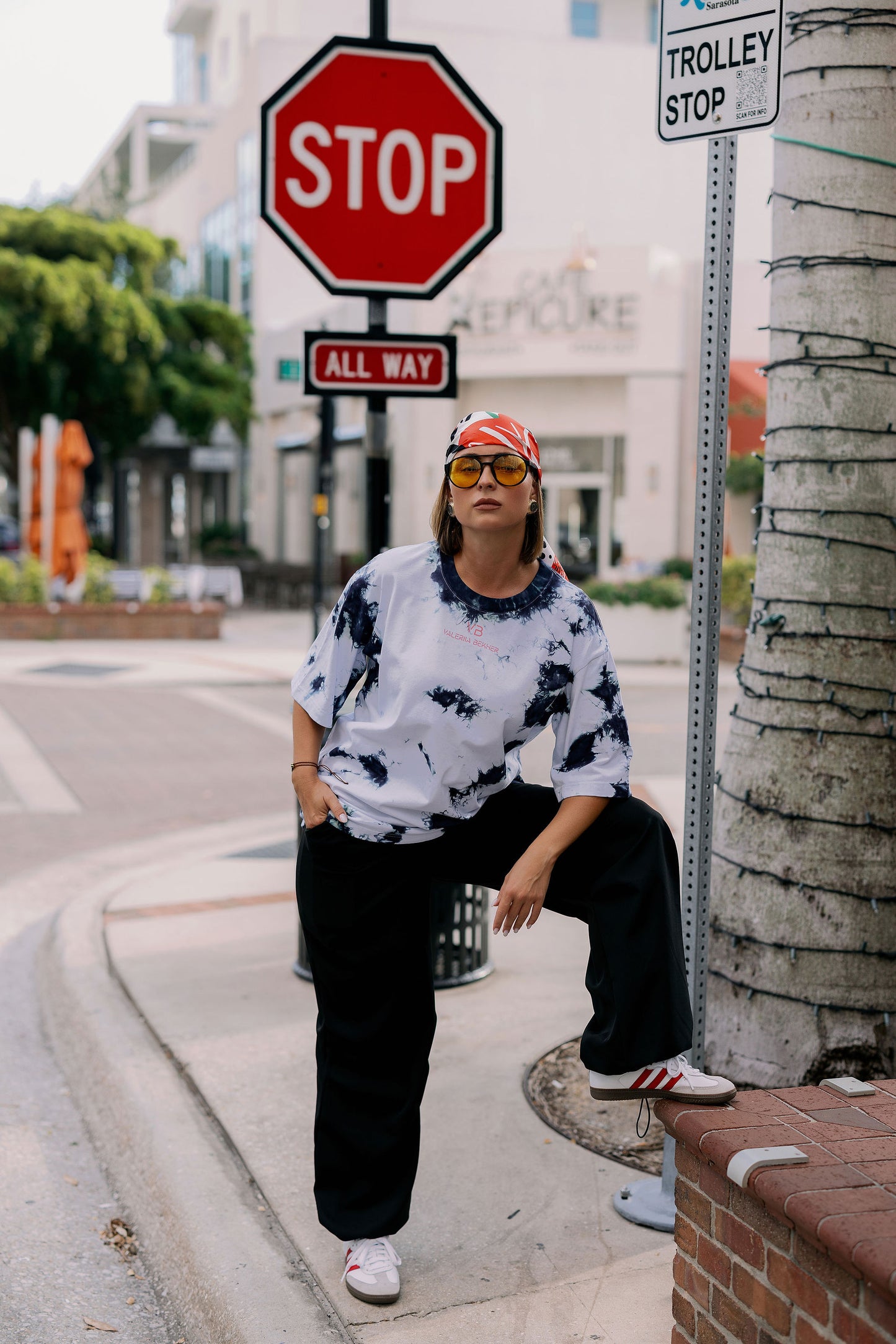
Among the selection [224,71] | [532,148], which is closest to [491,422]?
[532,148]

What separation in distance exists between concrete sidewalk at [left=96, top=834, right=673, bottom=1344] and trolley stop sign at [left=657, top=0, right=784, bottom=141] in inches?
98.0

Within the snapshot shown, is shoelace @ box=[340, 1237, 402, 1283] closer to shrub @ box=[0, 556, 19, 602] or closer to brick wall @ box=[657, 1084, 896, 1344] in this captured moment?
brick wall @ box=[657, 1084, 896, 1344]

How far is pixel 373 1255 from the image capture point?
287 cm

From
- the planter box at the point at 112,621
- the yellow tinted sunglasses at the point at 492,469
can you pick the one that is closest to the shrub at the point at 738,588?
the planter box at the point at 112,621

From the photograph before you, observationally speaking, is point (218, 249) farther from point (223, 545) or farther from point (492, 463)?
point (492, 463)

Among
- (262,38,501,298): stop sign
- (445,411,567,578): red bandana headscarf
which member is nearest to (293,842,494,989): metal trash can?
(262,38,501,298): stop sign

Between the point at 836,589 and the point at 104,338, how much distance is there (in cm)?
2639

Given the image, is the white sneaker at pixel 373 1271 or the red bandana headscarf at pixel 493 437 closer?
the red bandana headscarf at pixel 493 437

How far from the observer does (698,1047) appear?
3.16 metres

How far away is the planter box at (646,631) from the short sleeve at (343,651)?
15216 millimetres

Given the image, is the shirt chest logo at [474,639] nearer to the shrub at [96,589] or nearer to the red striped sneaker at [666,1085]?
the red striped sneaker at [666,1085]

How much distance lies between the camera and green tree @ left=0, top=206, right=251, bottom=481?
2709 centimetres

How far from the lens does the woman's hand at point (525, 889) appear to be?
2584mm

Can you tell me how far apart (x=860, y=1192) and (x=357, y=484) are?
31046mm
